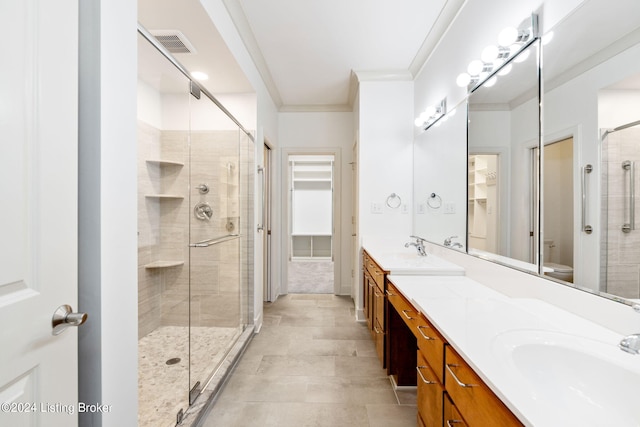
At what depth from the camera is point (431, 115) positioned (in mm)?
2580

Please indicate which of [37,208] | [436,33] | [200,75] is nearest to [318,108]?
[200,75]

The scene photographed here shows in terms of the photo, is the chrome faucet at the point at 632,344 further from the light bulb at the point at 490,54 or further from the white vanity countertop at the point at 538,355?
the light bulb at the point at 490,54

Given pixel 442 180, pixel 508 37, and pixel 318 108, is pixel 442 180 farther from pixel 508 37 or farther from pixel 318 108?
pixel 318 108

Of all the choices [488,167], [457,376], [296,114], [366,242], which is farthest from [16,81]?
[296,114]

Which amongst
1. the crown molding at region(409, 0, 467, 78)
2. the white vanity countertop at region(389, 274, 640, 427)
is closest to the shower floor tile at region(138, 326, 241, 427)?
the white vanity countertop at region(389, 274, 640, 427)

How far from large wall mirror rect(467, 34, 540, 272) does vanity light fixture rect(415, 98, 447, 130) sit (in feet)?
1.52

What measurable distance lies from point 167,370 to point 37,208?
1647 millimetres

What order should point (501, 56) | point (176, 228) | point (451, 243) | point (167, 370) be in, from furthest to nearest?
point (451, 243) < point (176, 228) < point (167, 370) < point (501, 56)

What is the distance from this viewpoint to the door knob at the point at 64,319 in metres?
0.75

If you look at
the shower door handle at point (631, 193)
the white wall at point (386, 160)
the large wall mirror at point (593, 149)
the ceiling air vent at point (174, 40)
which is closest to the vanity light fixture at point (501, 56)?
the large wall mirror at point (593, 149)

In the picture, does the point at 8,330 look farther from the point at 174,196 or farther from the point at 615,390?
the point at 174,196

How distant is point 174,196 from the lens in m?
2.14

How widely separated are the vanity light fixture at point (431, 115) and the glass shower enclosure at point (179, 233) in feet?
5.76

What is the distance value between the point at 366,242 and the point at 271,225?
1.44 m
